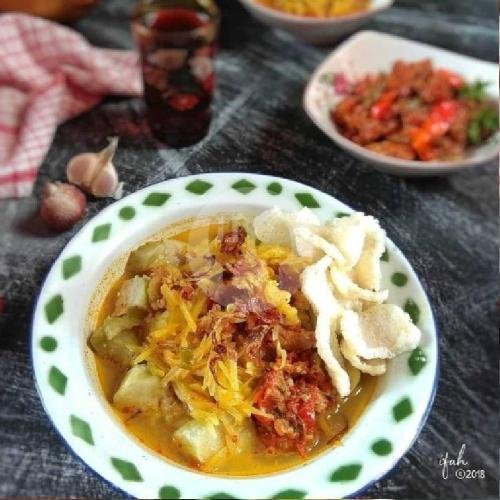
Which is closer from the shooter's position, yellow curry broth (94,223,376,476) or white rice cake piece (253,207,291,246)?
yellow curry broth (94,223,376,476)

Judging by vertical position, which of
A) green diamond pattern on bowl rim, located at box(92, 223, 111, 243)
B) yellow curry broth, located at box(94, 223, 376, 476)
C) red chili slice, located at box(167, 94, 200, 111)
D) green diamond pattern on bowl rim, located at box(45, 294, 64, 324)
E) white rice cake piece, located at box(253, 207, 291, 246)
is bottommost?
yellow curry broth, located at box(94, 223, 376, 476)

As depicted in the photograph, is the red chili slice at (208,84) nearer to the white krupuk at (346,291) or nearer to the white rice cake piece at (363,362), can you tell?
the white krupuk at (346,291)

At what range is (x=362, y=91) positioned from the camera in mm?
1132

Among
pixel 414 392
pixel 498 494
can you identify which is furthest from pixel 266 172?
pixel 498 494

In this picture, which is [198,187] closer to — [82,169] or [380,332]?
[82,169]

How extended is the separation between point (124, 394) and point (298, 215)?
0.29 metres

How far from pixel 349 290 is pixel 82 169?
1.25 ft

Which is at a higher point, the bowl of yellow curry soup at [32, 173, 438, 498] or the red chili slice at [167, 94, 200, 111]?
the red chili slice at [167, 94, 200, 111]

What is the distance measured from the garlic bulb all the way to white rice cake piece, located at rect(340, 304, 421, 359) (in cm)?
33

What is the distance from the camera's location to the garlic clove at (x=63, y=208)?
874 millimetres

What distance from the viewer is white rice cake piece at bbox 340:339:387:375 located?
31.1 inches

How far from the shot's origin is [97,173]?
916 millimetres

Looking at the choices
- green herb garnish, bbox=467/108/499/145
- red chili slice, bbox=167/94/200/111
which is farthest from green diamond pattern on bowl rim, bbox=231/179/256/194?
green herb garnish, bbox=467/108/499/145

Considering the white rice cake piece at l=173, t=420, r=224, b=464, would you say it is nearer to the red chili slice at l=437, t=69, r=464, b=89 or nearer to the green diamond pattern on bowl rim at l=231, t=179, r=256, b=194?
the green diamond pattern on bowl rim at l=231, t=179, r=256, b=194
